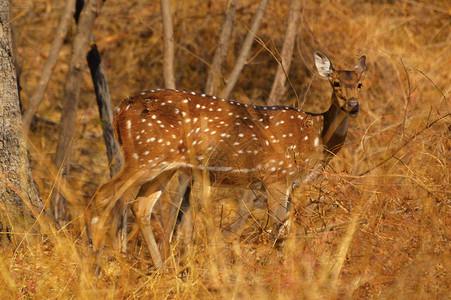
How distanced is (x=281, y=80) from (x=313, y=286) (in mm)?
4294

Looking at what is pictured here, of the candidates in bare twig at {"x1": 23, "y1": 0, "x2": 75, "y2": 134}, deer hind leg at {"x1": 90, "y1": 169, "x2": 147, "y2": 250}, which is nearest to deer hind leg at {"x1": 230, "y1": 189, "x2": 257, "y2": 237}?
deer hind leg at {"x1": 90, "y1": 169, "x2": 147, "y2": 250}

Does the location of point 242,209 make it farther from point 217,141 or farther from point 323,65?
point 323,65

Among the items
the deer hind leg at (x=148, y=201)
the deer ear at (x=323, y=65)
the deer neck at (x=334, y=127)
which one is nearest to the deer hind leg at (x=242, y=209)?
the deer hind leg at (x=148, y=201)

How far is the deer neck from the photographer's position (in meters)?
6.21

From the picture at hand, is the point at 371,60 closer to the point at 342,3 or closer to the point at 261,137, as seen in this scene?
the point at 342,3

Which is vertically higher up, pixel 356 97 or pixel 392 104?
pixel 356 97

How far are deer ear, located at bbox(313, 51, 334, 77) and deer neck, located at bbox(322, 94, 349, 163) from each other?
34 centimetres

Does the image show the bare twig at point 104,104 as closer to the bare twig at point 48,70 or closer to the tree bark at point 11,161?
the bare twig at point 48,70

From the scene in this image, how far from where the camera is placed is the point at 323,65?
21.2 ft

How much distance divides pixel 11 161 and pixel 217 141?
1.94 metres

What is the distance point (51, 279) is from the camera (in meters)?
4.36

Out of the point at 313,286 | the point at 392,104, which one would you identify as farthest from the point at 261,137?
the point at 392,104

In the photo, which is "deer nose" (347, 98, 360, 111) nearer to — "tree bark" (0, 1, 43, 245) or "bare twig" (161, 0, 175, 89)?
"bare twig" (161, 0, 175, 89)

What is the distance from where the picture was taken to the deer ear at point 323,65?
645 cm
